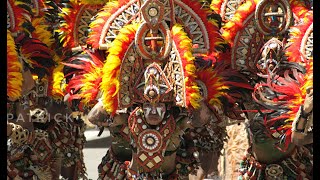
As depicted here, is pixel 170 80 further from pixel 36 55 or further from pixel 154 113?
pixel 36 55

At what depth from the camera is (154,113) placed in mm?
6699

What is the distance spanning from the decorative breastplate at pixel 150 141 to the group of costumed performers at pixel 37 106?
851 millimetres

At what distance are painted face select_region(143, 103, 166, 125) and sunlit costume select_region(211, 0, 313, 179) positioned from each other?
0.74 metres

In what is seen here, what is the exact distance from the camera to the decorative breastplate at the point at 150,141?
6.68 metres

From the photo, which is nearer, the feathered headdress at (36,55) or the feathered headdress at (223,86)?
the feathered headdress at (223,86)

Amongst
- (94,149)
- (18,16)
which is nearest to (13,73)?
(18,16)

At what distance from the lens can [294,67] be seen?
697 centimetres

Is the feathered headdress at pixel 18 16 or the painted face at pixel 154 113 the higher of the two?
the feathered headdress at pixel 18 16

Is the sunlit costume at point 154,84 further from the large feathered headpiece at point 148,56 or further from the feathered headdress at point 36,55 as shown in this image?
the feathered headdress at point 36,55

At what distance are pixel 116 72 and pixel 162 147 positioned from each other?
621 mm

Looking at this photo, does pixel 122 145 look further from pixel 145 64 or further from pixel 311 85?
pixel 311 85

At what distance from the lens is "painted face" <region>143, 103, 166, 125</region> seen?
670 cm

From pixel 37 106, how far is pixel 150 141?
2.10 m

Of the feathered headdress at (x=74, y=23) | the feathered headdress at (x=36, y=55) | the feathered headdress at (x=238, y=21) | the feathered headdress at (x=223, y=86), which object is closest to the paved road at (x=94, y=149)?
the feathered headdress at (x=74, y=23)
